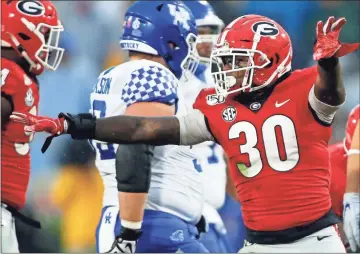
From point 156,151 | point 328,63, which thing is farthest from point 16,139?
point 328,63

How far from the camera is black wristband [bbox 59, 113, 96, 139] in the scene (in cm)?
279

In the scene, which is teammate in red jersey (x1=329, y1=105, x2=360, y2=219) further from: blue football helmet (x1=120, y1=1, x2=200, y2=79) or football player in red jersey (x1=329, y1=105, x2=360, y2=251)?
blue football helmet (x1=120, y1=1, x2=200, y2=79)

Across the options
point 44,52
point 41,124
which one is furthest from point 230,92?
point 44,52

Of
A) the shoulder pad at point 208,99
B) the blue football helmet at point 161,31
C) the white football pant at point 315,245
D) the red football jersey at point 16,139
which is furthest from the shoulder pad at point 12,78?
the white football pant at point 315,245

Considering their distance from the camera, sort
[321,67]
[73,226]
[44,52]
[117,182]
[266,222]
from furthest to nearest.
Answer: [73,226]
[44,52]
[117,182]
[266,222]
[321,67]

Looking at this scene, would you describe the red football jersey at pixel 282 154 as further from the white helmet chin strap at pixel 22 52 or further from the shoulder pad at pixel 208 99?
the white helmet chin strap at pixel 22 52

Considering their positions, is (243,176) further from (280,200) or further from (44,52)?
(44,52)

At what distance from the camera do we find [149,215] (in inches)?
131

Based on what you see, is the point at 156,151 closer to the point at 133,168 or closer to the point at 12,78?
the point at 133,168

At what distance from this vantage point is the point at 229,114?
9.39 feet

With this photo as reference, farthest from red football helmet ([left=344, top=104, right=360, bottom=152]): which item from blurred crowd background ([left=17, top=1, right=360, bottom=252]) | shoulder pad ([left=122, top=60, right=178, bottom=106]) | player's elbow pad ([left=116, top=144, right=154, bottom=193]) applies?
player's elbow pad ([left=116, top=144, right=154, bottom=193])

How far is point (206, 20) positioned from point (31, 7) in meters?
1.01

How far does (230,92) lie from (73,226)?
2113 millimetres

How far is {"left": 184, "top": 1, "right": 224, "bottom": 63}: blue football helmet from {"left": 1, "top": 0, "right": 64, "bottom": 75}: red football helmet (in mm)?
897
